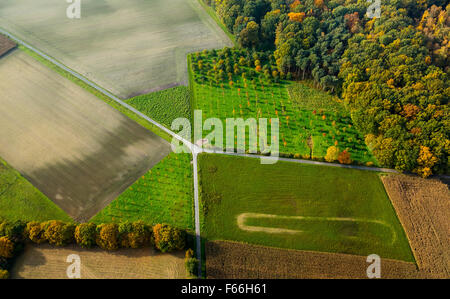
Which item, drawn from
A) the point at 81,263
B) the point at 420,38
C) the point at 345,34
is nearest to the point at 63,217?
the point at 81,263

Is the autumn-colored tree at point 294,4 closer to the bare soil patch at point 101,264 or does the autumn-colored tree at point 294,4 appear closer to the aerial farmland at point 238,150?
the aerial farmland at point 238,150

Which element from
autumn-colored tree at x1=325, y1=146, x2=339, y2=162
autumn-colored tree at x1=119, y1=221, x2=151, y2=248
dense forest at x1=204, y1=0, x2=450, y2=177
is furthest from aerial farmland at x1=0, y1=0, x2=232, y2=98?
autumn-colored tree at x1=325, y1=146, x2=339, y2=162

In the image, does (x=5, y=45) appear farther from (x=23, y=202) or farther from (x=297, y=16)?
(x=297, y=16)

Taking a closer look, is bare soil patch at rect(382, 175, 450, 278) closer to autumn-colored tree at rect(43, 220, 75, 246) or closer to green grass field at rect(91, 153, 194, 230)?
green grass field at rect(91, 153, 194, 230)

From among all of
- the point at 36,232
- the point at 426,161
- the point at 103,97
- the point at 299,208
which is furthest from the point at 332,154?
the point at 103,97

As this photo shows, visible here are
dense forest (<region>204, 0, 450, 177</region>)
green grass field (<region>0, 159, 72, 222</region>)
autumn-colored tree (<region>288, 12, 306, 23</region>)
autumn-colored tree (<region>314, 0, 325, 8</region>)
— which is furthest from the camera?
autumn-colored tree (<region>314, 0, 325, 8</region>)
